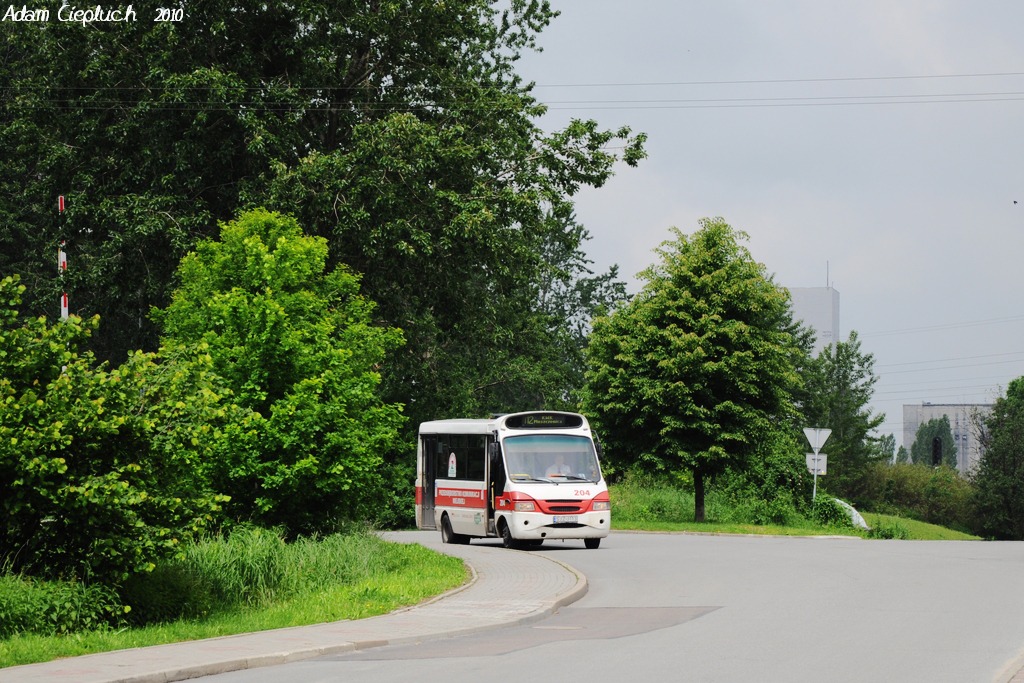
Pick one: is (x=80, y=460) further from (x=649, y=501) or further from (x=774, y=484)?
(x=774, y=484)

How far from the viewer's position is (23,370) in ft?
48.7

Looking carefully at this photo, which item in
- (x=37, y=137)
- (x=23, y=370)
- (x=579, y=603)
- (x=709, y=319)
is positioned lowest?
(x=579, y=603)

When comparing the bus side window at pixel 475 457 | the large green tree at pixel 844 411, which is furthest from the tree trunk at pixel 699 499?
the large green tree at pixel 844 411

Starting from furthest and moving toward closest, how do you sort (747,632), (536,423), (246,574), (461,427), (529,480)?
(461,427) < (536,423) < (529,480) < (246,574) < (747,632)

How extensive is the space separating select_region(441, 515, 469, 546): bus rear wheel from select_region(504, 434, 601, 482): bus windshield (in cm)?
356

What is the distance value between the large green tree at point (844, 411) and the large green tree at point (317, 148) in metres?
54.3

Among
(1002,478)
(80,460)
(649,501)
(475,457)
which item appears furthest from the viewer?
(1002,478)

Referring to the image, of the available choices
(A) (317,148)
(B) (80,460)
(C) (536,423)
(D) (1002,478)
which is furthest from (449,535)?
(D) (1002,478)

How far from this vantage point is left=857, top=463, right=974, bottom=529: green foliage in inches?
3804

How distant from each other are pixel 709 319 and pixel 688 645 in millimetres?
29676

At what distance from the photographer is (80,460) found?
1481cm

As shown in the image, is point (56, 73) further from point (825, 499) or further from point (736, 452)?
point (825, 499)

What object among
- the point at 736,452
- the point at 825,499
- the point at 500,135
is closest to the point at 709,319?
the point at 736,452

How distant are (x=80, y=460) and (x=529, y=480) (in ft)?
42.6
